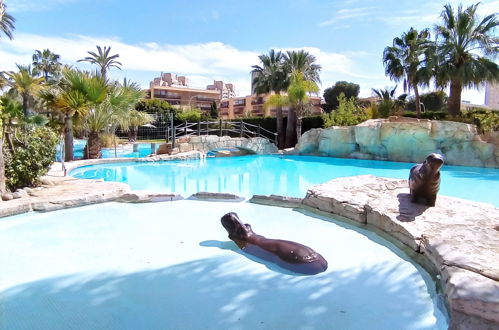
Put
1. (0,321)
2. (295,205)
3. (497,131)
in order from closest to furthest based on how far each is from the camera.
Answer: (0,321) < (295,205) < (497,131)

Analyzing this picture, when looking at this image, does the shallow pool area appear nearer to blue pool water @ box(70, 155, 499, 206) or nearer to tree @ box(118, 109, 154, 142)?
blue pool water @ box(70, 155, 499, 206)

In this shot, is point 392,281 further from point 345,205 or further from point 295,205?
point 295,205

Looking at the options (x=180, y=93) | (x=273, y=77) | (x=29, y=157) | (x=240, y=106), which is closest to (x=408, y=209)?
(x=29, y=157)

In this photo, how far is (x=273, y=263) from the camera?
11.8ft

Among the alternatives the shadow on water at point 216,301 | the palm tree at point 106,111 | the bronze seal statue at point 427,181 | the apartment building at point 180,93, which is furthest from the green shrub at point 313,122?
the apartment building at point 180,93

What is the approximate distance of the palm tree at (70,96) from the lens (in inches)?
466

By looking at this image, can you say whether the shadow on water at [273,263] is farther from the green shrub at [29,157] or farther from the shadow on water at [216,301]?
the green shrub at [29,157]

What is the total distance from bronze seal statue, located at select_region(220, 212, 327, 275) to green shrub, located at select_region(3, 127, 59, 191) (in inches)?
178

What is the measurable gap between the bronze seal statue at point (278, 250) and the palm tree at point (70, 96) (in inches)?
389

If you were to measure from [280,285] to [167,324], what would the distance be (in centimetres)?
107

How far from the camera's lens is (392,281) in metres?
3.31

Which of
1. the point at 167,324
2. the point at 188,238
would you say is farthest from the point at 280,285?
the point at 188,238

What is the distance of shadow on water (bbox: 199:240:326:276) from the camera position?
11.1 ft

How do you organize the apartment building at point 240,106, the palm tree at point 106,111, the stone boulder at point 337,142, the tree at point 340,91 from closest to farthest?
the palm tree at point 106,111
the stone boulder at point 337,142
the tree at point 340,91
the apartment building at point 240,106
